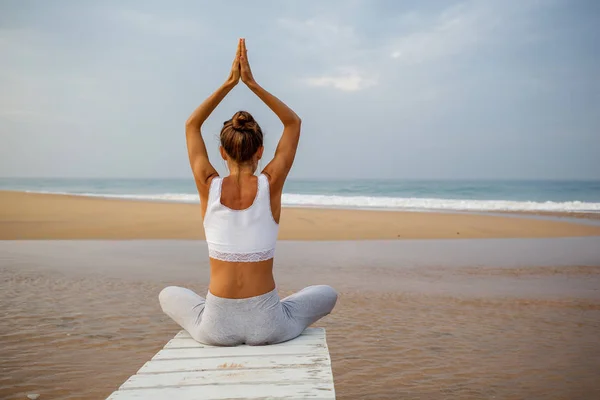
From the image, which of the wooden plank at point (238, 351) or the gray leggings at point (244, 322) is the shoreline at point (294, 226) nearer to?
the gray leggings at point (244, 322)

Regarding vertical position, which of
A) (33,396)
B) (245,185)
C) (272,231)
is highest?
(245,185)

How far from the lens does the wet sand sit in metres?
4.04

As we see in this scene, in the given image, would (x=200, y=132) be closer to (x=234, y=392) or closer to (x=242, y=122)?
(x=242, y=122)

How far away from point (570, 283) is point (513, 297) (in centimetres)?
136

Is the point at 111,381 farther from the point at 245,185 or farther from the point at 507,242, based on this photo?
the point at 507,242

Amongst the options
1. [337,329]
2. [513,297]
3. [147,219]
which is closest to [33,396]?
[337,329]

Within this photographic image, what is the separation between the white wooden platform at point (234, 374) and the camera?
93.5 inches

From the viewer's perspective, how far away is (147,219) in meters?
16.0

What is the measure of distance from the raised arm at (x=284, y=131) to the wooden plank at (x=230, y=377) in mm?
1016

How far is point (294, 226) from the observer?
587 inches

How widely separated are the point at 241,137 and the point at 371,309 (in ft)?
11.5

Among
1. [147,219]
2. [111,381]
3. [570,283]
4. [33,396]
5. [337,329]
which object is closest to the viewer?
[33,396]

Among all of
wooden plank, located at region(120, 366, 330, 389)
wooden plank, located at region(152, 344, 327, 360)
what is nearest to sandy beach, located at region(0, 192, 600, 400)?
wooden plank, located at region(152, 344, 327, 360)

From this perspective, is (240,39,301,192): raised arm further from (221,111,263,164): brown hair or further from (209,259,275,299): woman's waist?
(209,259,275,299): woman's waist
